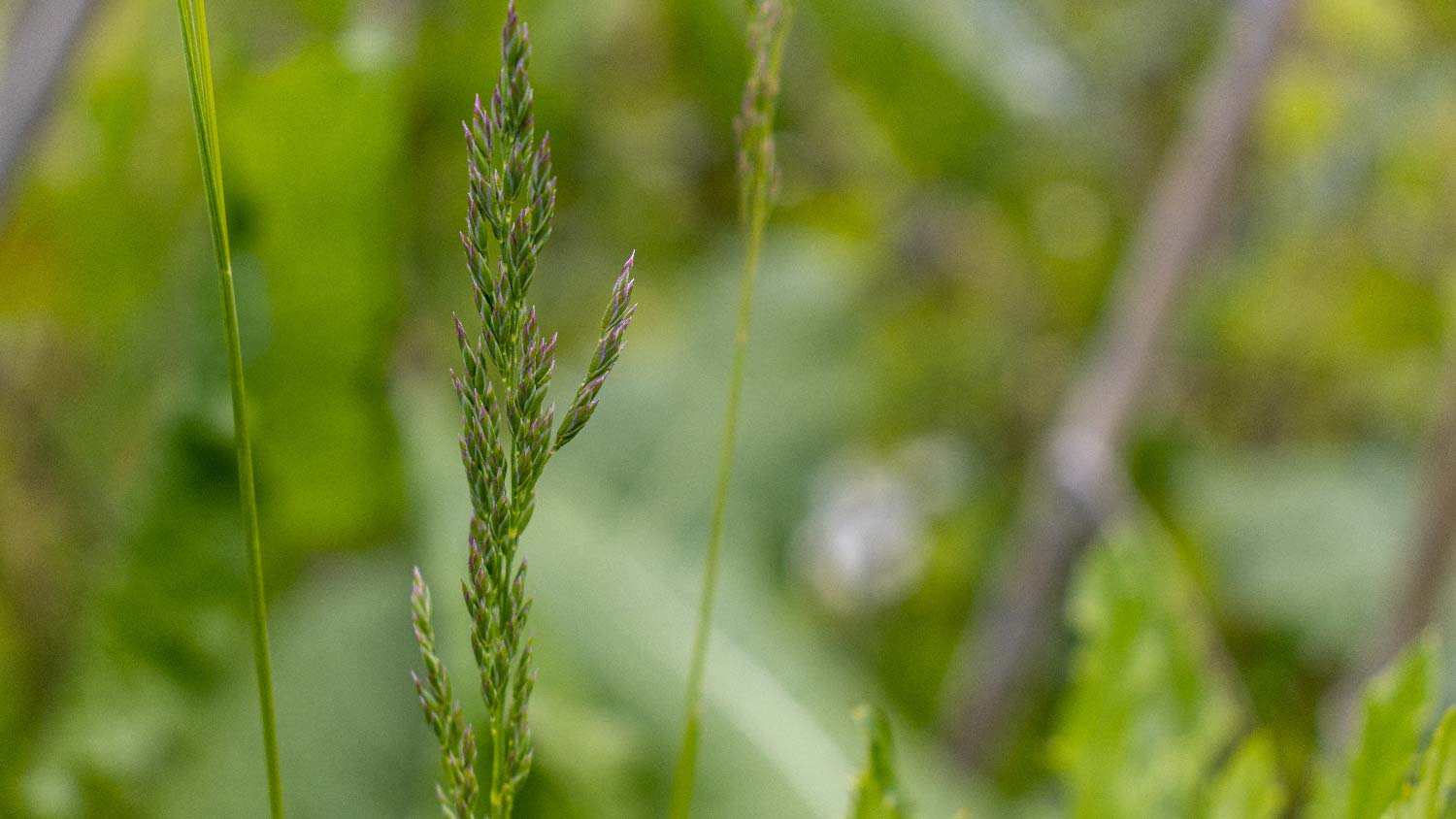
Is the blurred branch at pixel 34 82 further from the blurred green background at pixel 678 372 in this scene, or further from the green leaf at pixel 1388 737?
the green leaf at pixel 1388 737

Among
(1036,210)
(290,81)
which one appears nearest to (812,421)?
(1036,210)

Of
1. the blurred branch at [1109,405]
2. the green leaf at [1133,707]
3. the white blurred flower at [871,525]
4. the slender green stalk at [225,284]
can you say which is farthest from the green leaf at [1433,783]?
the white blurred flower at [871,525]

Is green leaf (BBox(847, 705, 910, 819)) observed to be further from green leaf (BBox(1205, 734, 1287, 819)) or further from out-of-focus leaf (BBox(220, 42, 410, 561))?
out-of-focus leaf (BBox(220, 42, 410, 561))

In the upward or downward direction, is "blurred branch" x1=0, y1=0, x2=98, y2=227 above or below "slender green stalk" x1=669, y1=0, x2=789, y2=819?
above

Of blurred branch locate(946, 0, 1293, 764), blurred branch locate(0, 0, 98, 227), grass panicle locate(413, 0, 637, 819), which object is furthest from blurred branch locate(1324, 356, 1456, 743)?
blurred branch locate(0, 0, 98, 227)

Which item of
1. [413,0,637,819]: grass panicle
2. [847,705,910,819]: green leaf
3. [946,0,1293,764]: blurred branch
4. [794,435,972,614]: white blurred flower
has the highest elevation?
[794,435,972,614]: white blurred flower

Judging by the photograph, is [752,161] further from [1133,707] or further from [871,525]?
[871,525]

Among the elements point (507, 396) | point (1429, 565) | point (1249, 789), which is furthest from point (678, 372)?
point (507, 396)
